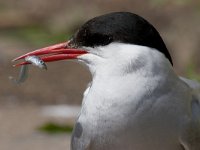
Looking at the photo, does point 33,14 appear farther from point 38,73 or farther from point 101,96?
point 101,96

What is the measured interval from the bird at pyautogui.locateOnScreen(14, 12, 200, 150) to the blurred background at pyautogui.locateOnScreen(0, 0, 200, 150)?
4.82 ft

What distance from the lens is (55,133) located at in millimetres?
6199

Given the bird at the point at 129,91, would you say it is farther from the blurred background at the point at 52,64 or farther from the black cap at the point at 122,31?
the blurred background at the point at 52,64

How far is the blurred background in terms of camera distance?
6352mm

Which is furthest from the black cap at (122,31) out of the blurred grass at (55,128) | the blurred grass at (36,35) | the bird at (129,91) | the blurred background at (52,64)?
the blurred grass at (36,35)

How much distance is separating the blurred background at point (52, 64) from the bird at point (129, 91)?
147 cm

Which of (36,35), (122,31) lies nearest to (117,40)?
(122,31)

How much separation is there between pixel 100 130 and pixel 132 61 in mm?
340

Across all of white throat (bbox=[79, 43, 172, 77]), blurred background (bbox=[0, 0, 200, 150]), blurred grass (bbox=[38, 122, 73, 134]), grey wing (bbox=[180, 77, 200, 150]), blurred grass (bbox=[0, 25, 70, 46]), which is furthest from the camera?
blurred grass (bbox=[0, 25, 70, 46])

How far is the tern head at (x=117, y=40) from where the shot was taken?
11.9ft

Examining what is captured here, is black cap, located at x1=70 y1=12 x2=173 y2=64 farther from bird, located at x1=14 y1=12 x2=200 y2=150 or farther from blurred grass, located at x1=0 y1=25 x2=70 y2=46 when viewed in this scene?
blurred grass, located at x1=0 y1=25 x2=70 y2=46

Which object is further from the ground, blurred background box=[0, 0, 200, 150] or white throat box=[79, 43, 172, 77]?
white throat box=[79, 43, 172, 77]

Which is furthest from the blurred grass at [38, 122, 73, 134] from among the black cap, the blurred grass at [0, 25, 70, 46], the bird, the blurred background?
the blurred grass at [0, 25, 70, 46]

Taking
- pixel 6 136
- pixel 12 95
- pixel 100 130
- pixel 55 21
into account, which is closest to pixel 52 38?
pixel 55 21
